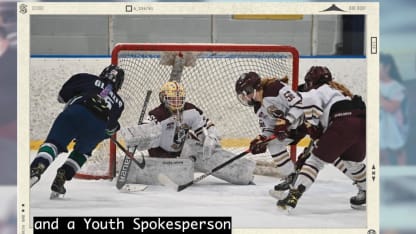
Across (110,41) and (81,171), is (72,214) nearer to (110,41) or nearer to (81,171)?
(81,171)

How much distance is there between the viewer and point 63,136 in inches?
138

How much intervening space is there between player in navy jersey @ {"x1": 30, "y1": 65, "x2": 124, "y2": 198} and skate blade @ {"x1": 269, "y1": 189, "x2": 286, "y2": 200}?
2.08ft

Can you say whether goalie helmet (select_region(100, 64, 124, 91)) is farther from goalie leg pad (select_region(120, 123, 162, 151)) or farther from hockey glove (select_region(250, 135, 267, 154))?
hockey glove (select_region(250, 135, 267, 154))

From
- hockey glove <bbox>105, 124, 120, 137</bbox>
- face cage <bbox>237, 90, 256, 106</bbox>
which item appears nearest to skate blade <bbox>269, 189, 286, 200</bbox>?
face cage <bbox>237, 90, 256, 106</bbox>

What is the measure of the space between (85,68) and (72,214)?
55cm

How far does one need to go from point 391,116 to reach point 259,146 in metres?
0.51

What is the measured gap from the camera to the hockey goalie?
11.6ft

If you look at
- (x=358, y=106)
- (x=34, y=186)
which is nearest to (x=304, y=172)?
(x=358, y=106)

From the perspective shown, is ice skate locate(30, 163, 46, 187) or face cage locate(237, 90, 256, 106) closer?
ice skate locate(30, 163, 46, 187)

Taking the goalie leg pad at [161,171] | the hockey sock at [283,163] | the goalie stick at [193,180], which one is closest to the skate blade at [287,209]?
the hockey sock at [283,163]

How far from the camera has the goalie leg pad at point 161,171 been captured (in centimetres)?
352

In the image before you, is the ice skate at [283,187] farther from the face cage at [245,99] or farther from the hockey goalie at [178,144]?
the face cage at [245,99]

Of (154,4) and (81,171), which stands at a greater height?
(154,4)

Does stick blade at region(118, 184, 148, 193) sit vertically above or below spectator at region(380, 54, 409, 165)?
below
